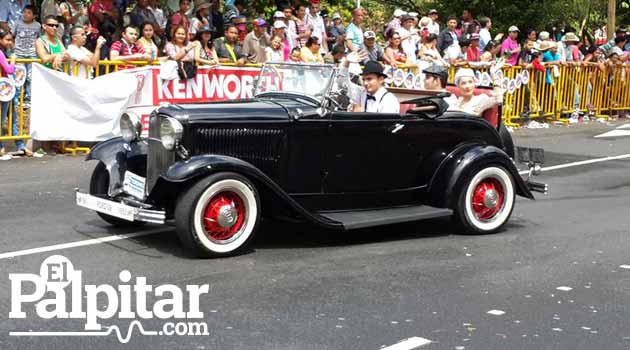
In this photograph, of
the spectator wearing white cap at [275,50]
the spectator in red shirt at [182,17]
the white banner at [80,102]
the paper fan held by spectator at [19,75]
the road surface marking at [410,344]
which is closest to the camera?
the road surface marking at [410,344]

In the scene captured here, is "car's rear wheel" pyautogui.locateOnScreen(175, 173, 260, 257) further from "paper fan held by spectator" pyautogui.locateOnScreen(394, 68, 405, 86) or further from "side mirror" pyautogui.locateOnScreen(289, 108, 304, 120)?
"paper fan held by spectator" pyautogui.locateOnScreen(394, 68, 405, 86)

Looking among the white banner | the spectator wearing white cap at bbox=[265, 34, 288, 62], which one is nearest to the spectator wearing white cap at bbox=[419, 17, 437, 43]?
the spectator wearing white cap at bbox=[265, 34, 288, 62]

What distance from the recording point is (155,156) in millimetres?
7449

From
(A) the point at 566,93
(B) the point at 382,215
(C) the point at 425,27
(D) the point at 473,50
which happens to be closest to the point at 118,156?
(B) the point at 382,215

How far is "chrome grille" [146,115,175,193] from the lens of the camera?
23.8 ft

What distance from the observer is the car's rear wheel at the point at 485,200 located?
8.12 meters

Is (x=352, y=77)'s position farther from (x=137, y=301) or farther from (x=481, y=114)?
(x=137, y=301)

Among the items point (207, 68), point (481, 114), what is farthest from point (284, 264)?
point (207, 68)

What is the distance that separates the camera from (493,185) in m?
8.38

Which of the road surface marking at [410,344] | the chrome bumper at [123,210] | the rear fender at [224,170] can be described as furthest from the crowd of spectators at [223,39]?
the road surface marking at [410,344]

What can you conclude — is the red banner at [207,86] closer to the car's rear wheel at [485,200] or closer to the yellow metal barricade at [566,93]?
the yellow metal barricade at [566,93]

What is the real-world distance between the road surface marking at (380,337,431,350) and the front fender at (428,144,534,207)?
9.84 ft

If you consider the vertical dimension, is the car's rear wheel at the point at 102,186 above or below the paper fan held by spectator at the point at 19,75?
below

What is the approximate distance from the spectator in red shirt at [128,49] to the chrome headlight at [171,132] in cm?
668
